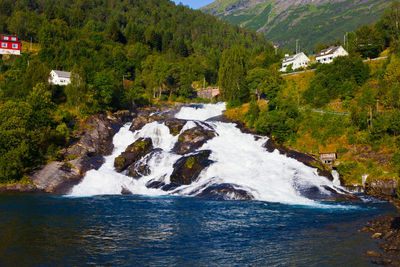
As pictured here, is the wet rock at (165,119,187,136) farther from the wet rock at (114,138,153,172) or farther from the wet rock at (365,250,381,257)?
the wet rock at (365,250,381,257)

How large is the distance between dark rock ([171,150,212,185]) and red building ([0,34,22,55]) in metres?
105

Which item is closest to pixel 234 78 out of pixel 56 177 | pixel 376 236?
pixel 56 177

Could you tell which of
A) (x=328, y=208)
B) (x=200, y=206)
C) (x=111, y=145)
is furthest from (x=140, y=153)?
(x=328, y=208)

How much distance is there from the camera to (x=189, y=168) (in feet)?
162

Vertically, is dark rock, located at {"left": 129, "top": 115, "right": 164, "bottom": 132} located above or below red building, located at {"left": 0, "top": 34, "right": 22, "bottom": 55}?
below

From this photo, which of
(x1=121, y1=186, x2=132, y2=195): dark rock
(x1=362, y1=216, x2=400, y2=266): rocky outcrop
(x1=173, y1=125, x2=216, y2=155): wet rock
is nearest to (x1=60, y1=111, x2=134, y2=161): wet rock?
(x1=173, y1=125, x2=216, y2=155): wet rock

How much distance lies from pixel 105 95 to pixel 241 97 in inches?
1352

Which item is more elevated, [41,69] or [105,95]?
[41,69]

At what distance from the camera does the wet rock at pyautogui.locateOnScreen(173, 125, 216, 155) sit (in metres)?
58.1

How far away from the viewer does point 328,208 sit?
37.2m

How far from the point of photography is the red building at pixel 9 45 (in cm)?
12253

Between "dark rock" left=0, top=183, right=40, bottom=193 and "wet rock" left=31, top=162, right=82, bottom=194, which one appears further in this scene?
"wet rock" left=31, top=162, right=82, bottom=194

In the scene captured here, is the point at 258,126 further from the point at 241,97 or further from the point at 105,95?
the point at 105,95

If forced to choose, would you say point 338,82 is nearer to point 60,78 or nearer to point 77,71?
point 77,71
